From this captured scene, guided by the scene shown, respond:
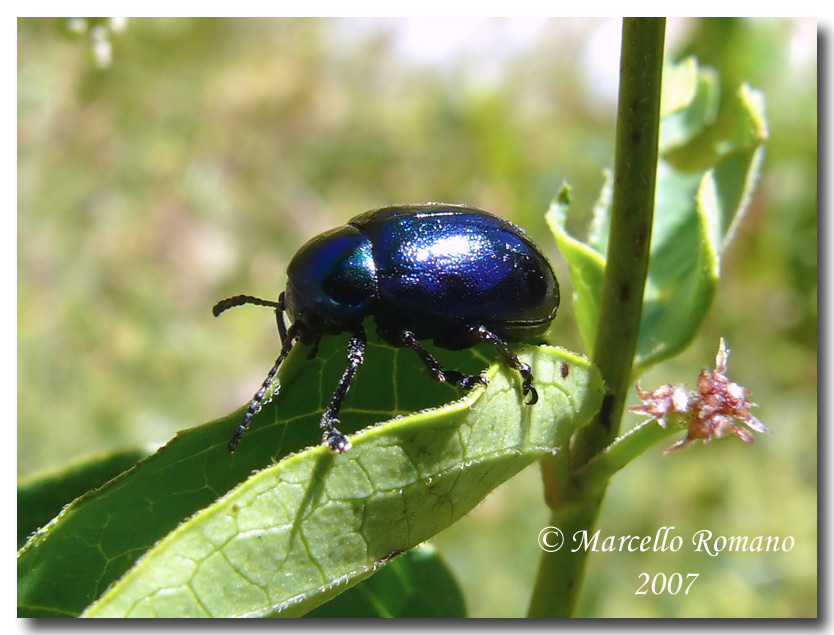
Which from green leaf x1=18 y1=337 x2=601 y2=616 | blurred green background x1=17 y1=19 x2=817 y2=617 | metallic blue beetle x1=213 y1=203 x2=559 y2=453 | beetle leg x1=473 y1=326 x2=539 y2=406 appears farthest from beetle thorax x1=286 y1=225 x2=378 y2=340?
blurred green background x1=17 y1=19 x2=817 y2=617

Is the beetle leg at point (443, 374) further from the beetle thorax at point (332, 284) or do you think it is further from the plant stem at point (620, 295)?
the beetle thorax at point (332, 284)

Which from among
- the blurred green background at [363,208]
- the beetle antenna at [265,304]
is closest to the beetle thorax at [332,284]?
the beetle antenna at [265,304]

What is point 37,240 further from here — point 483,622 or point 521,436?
point 521,436

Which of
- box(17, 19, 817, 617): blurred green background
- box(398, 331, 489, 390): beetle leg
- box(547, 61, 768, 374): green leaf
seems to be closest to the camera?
box(398, 331, 489, 390): beetle leg

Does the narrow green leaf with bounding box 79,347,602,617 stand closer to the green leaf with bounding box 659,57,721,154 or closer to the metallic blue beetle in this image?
the metallic blue beetle

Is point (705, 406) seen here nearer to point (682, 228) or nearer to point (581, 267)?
point (581, 267)

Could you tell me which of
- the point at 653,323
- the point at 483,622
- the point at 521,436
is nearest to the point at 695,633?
the point at 483,622
